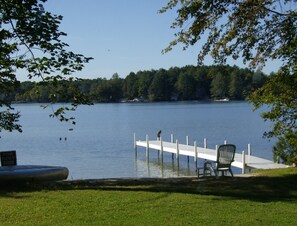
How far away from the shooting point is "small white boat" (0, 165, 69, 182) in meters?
11.6

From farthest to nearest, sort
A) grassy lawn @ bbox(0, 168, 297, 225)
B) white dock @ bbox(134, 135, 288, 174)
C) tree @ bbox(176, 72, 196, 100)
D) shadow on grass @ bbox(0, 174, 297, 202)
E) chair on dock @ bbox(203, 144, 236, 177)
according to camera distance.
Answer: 1. tree @ bbox(176, 72, 196, 100)
2. white dock @ bbox(134, 135, 288, 174)
3. chair on dock @ bbox(203, 144, 236, 177)
4. shadow on grass @ bbox(0, 174, 297, 202)
5. grassy lawn @ bbox(0, 168, 297, 225)

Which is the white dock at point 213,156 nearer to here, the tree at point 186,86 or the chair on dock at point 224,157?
the chair on dock at point 224,157

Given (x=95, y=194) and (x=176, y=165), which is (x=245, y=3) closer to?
(x=95, y=194)

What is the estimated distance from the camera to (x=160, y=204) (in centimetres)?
746

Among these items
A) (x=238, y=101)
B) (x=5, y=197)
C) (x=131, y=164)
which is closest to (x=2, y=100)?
(x=5, y=197)

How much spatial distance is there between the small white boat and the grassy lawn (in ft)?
4.95

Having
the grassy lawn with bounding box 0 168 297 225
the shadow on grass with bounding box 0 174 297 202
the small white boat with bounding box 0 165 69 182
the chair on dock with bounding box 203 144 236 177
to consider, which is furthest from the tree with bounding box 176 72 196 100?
the grassy lawn with bounding box 0 168 297 225

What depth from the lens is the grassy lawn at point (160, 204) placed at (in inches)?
252

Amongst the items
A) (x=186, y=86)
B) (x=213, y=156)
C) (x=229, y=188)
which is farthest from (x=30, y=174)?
(x=186, y=86)

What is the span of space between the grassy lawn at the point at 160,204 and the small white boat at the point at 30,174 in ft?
4.95

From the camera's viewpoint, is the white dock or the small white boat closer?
the small white boat

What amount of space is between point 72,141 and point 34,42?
34.5 m

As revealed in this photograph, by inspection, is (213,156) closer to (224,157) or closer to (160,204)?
(224,157)

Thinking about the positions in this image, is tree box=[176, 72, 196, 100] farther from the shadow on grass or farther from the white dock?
the shadow on grass
